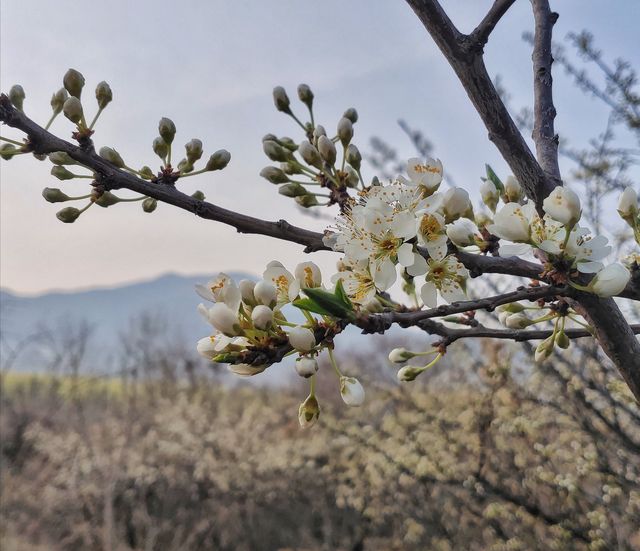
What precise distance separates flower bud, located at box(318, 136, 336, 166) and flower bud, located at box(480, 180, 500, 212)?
0.92 ft

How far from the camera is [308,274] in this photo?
0.85m

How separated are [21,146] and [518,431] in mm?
3279

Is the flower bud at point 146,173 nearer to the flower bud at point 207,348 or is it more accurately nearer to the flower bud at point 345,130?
the flower bud at point 207,348

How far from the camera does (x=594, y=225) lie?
8.29 ft

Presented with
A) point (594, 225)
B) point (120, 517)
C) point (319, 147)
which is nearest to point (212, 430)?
point (120, 517)

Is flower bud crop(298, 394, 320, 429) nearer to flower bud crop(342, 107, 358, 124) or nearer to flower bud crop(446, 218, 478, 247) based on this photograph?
flower bud crop(446, 218, 478, 247)

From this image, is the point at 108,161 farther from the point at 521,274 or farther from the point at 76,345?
the point at 76,345

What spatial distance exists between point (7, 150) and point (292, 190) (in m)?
0.48

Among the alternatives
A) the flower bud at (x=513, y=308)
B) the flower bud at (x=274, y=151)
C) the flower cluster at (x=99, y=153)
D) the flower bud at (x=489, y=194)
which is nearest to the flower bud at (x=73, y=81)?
the flower cluster at (x=99, y=153)

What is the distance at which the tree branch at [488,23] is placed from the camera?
81 centimetres

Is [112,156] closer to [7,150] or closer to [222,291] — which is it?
[7,150]

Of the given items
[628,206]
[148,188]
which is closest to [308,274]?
[148,188]

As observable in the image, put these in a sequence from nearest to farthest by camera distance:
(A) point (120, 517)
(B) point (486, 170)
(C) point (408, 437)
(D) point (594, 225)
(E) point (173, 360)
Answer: (B) point (486, 170)
(D) point (594, 225)
(C) point (408, 437)
(A) point (120, 517)
(E) point (173, 360)

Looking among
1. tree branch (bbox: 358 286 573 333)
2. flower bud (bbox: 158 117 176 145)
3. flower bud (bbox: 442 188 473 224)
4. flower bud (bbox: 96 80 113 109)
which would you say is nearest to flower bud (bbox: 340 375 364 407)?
tree branch (bbox: 358 286 573 333)
